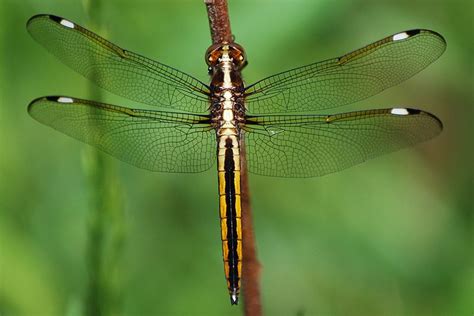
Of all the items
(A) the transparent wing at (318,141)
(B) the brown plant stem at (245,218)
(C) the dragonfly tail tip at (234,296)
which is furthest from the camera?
(A) the transparent wing at (318,141)

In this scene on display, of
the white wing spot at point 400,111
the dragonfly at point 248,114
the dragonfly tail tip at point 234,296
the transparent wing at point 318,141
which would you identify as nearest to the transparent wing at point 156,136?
the dragonfly at point 248,114

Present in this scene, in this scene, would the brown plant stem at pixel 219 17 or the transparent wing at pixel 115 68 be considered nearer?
the brown plant stem at pixel 219 17

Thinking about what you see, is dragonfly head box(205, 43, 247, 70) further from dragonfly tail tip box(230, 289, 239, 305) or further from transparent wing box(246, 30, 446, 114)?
dragonfly tail tip box(230, 289, 239, 305)

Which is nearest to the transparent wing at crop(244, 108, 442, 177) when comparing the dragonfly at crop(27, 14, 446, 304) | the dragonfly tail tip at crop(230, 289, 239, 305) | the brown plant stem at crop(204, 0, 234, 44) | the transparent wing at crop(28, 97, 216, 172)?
the dragonfly at crop(27, 14, 446, 304)

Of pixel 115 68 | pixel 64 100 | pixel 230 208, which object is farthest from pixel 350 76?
pixel 64 100

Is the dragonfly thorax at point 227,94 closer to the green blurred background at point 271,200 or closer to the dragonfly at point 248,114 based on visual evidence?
the dragonfly at point 248,114

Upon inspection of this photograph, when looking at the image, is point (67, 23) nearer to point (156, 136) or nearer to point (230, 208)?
point (156, 136)

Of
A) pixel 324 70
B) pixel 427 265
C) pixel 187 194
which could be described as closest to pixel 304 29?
pixel 324 70

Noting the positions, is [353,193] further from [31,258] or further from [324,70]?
[31,258]
